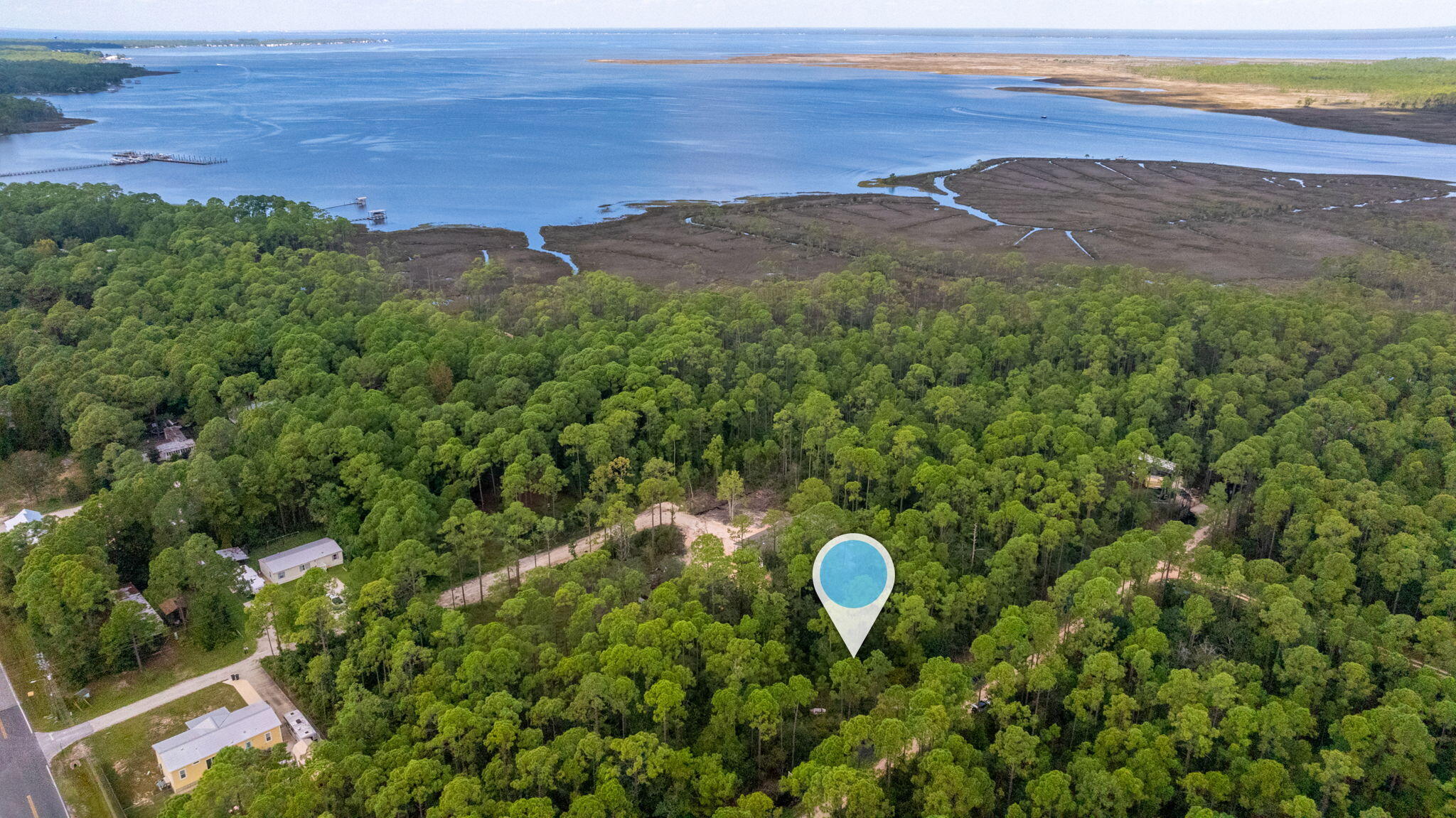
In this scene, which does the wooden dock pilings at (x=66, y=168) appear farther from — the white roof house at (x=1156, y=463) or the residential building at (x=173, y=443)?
the white roof house at (x=1156, y=463)

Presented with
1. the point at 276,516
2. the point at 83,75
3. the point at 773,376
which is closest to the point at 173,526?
the point at 276,516

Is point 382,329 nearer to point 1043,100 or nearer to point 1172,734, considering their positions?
point 1172,734

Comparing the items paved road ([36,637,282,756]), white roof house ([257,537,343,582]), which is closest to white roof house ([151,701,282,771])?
paved road ([36,637,282,756])

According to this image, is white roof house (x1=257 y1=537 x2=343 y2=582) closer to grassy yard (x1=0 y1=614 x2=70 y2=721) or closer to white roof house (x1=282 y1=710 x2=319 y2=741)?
grassy yard (x1=0 y1=614 x2=70 y2=721)

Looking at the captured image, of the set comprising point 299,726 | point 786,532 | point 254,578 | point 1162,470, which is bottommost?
point 299,726

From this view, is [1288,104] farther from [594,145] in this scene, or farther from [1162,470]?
[1162,470]

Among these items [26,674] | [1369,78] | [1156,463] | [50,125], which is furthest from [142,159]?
[1369,78]
